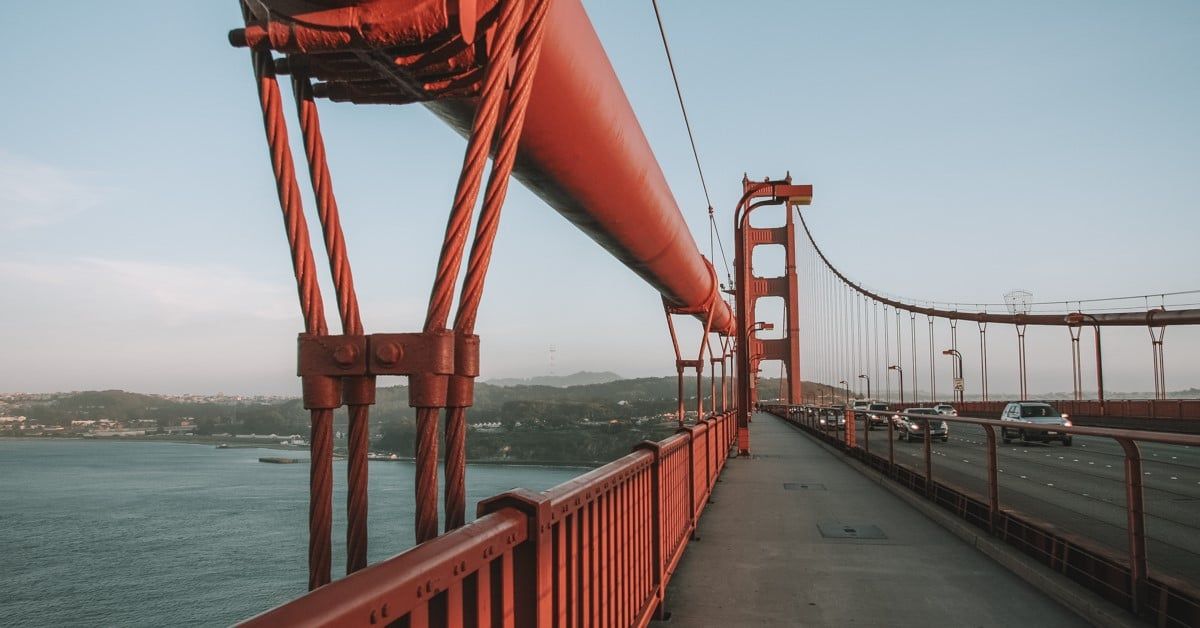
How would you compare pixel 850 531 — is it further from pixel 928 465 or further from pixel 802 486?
pixel 802 486

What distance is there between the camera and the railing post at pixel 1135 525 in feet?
14.1

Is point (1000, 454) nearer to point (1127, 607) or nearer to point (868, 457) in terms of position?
point (1127, 607)

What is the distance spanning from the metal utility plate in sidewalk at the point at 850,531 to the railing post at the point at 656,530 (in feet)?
10.4

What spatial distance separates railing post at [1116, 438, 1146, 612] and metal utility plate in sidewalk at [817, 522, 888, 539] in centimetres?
300

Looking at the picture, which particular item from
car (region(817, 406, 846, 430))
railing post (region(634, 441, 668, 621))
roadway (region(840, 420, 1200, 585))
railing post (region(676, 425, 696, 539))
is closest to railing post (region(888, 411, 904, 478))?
roadway (region(840, 420, 1200, 585))

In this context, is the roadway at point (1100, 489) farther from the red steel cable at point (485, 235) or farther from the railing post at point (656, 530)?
the red steel cable at point (485, 235)

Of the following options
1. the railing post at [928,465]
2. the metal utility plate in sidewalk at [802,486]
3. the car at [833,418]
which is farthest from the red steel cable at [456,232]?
the car at [833,418]

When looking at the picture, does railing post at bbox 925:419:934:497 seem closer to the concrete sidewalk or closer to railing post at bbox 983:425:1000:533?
the concrete sidewalk

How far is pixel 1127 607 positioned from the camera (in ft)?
14.4

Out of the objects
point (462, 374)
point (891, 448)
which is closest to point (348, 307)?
point (462, 374)

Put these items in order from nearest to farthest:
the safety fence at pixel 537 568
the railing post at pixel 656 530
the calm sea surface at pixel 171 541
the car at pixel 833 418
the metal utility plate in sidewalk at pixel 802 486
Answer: the safety fence at pixel 537 568 < the railing post at pixel 656 530 < the metal utility plate in sidewalk at pixel 802 486 < the car at pixel 833 418 < the calm sea surface at pixel 171 541

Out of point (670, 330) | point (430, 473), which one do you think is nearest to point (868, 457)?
point (670, 330)

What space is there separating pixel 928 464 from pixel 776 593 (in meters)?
5.22

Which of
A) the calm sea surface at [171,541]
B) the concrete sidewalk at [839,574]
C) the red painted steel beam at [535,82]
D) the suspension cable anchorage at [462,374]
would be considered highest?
the red painted steel beam at [535,82]
